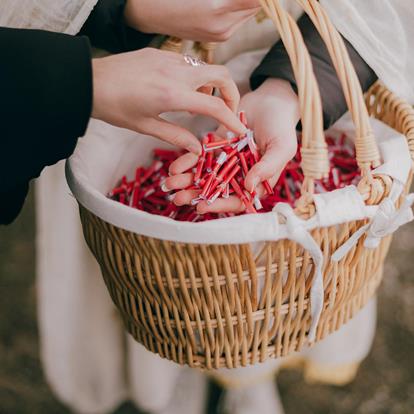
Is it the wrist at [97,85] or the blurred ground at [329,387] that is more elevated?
the wrist at [97,85]

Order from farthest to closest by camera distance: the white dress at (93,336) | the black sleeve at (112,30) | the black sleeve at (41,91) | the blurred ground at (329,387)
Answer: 1. the blurred ground at (329,387)
2. the white dress at (93,336)
3. the black sleeve at (112,30)
4. the black sleeve at (41,91)

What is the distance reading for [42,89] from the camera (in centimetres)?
53

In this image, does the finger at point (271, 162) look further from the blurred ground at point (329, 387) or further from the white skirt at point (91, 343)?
the blurred ground at point (329, 387)

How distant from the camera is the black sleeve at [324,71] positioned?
2.45 ft

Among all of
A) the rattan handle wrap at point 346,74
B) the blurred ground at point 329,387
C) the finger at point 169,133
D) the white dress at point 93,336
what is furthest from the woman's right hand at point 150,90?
the blurred ground at point 329,387

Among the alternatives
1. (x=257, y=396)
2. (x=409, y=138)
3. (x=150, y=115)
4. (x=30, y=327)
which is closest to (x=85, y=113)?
(x=150, y=115)

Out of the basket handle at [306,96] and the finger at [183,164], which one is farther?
the finger at [183,164]

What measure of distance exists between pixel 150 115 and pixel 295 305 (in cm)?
27

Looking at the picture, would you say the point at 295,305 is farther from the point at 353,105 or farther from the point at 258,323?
the point at 353,105

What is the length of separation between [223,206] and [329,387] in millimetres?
750

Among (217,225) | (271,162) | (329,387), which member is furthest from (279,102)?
(329,387)

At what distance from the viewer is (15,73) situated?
52 centimetres

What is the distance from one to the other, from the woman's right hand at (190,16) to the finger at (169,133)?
163 millimetres

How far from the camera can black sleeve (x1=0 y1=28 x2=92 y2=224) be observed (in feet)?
1.72
